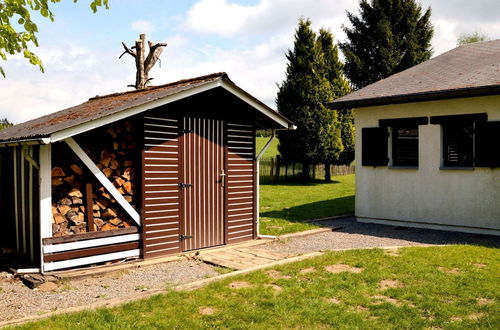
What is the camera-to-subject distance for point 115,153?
25.5 ft

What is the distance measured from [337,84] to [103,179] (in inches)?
806

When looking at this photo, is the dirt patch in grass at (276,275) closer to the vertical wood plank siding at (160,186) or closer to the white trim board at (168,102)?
the vertical wood plank siding at (160,186)

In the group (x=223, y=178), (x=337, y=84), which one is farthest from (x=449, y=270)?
(x=337, y=84)

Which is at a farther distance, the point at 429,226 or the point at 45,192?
the point at 429,226

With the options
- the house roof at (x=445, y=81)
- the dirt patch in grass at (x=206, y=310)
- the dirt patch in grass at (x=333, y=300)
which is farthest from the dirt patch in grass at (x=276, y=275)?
the house roof at (x=445, y=81)

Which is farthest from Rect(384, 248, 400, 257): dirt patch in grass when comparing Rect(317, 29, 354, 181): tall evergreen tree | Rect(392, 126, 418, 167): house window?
Rect(317, 29, 354, 181): tall evergreen tree

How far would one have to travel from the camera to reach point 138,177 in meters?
7.94

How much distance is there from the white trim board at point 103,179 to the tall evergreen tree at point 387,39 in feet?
98.4

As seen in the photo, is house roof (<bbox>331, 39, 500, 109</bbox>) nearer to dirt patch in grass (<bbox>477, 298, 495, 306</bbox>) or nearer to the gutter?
dirt patch in grass (<bbox>477, 298, 495, 306</bbox>)

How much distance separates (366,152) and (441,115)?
2.16 meters

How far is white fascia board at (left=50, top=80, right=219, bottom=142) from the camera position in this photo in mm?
6527

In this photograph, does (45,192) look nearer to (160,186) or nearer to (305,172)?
(160,186)

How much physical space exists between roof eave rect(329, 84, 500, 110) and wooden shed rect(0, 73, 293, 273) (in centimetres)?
322

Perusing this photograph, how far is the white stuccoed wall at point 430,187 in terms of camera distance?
10.5 m
